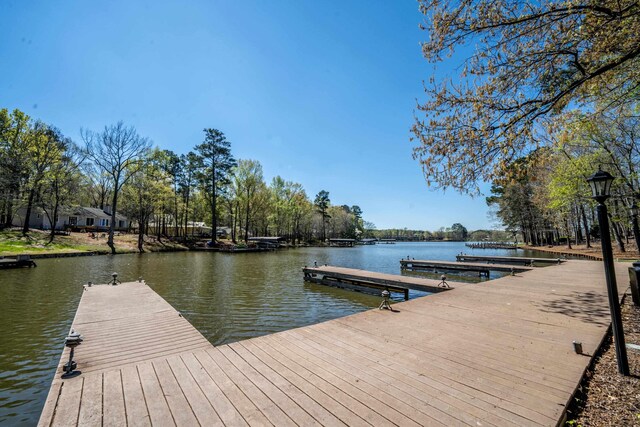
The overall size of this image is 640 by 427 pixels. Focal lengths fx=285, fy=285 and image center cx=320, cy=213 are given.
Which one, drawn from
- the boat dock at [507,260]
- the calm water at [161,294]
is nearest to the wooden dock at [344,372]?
the calm water at [161,294]

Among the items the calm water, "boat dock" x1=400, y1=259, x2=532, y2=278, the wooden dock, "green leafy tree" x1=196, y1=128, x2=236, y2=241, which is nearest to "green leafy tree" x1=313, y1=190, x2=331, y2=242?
"green leafy tree" x1=196, y1=128, x2=236, y2=241

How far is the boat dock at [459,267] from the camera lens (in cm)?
1695

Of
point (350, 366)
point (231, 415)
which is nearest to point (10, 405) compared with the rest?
point (231, 415)

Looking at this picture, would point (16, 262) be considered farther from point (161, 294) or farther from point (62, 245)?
point (161, 294)

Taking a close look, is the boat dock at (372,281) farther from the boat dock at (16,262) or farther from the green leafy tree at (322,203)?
the green leafy tree at (322,203)

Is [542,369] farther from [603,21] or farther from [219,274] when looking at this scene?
[219,274]

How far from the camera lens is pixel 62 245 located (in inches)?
1065

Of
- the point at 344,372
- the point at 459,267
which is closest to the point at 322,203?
the point at 459,267

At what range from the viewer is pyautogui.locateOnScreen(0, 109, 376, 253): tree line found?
28.0 m

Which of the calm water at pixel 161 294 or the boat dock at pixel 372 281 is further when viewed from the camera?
the boat dock at pixel 372 281

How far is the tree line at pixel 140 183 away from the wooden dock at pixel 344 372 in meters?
31.1

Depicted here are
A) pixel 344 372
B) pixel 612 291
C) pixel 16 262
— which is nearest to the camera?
pixel 612 291

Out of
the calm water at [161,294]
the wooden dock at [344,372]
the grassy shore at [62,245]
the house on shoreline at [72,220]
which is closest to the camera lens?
the wooden dock at [344,372]

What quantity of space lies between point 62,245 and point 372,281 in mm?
30491
